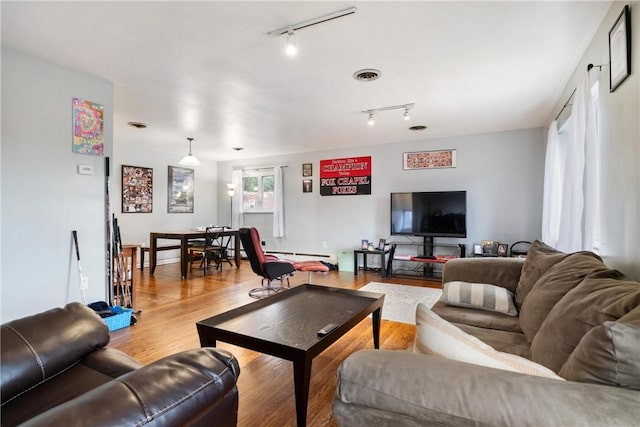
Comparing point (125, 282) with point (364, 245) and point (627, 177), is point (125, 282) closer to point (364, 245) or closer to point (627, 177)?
point (364, 245)

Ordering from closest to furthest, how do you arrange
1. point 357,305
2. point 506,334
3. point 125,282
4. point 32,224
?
point 506,334
point 357,305
point 32,224
point 125,282

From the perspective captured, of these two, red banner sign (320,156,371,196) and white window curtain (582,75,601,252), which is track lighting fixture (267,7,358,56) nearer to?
white window curtain (582,75,601,252)

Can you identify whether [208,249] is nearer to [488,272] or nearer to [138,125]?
[138,125]

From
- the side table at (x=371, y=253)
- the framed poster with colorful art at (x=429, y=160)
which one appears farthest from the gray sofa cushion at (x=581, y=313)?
the framed poster with colorful art at (x=429, y=160)

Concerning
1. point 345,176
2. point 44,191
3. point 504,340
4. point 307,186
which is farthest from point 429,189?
point 44,191

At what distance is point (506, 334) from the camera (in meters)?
1.76

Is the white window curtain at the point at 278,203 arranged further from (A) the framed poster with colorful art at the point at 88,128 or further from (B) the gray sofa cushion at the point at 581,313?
(B) the gray sofa cushion at the point at 581,313

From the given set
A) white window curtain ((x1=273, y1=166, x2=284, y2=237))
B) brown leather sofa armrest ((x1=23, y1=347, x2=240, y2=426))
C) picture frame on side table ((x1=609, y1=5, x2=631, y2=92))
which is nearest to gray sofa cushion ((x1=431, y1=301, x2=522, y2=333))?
picture frame on side table ((x1=609, y1=5, x2=631, y2=92))

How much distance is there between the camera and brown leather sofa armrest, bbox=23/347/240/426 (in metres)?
0.59

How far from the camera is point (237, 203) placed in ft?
25.2

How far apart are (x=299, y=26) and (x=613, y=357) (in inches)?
88.9

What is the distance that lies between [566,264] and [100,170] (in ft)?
12.0

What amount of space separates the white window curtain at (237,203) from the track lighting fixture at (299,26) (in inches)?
219

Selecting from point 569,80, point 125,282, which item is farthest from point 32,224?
point 569,80
